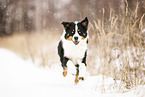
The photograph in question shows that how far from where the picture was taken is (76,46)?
104 inches

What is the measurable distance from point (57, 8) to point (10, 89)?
12.4ft

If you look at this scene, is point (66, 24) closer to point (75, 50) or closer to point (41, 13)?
point (75, 50)

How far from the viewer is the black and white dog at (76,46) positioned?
2.57 m

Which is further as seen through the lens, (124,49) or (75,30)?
(124,49)

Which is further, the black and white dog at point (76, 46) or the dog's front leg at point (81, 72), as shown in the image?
the dog's front leg at point (81, 72)

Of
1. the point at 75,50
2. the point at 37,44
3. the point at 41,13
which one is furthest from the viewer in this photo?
the point at 41,13

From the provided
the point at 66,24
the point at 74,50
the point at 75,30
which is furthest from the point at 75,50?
the point at 66,24

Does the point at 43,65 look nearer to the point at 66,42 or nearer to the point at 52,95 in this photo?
the point at 66,42

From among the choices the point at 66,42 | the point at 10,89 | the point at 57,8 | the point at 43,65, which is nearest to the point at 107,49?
the point at 66,42

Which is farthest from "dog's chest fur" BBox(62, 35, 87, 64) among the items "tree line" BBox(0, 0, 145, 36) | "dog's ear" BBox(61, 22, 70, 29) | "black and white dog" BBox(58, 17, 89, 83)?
"tree line" BBox(0, 0, 145, 36)

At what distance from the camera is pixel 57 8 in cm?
544

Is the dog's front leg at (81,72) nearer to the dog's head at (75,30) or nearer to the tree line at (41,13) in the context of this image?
the dog's head at (75,30)

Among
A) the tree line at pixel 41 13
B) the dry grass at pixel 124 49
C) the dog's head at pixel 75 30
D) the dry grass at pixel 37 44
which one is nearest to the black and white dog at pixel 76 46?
the dog's head at pixel 75 30

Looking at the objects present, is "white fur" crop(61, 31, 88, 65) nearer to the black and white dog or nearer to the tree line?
the black and white dog
